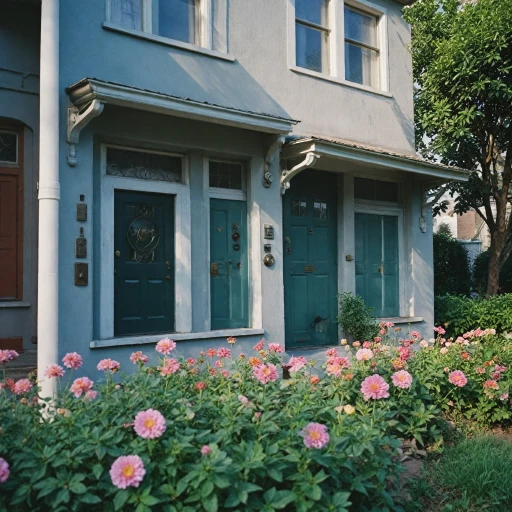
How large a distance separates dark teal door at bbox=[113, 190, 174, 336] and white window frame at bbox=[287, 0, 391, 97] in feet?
9.59

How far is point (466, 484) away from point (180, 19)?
591 cm

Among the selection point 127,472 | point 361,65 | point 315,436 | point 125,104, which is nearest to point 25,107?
point 125,104

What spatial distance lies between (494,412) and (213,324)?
3347 mm

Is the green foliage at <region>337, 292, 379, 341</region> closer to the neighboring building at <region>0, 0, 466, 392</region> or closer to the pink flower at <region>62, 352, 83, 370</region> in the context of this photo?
the neighboring building at <region>0, 0, 466, 392</region>

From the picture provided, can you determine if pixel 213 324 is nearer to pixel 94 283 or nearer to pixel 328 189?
pixel 94 283

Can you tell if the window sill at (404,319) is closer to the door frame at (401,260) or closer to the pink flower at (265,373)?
the door frame at (401,260)

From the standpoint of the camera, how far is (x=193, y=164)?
7.16 metres

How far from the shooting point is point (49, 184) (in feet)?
18.7

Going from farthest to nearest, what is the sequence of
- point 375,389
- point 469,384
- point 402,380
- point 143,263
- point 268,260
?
point 268,260 < point 143,263 < point 469,384 < point 402,380 < point 375,389

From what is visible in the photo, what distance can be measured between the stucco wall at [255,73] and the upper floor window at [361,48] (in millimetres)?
282

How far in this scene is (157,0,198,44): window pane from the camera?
7023mm

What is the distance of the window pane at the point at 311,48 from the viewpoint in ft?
27.7

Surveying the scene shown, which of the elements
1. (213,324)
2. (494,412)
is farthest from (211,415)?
(213,324)

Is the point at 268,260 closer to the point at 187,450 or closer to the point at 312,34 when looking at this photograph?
the point at 312,34
